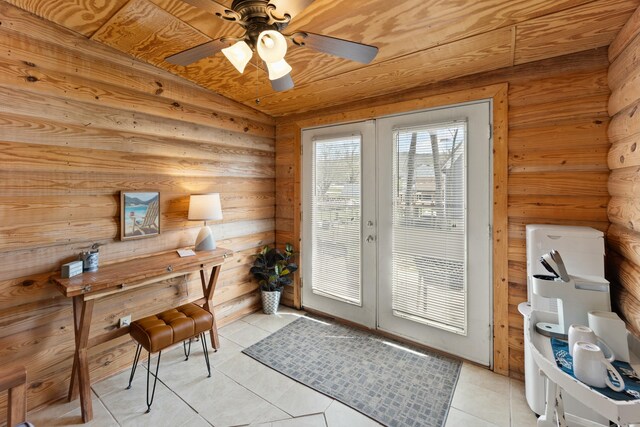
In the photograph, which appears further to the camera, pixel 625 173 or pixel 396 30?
pixel 396 30

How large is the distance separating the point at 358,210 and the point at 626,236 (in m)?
1.96

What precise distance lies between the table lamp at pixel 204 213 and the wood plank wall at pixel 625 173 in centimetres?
292

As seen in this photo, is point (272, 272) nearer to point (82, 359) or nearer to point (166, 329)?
point (166, 329)

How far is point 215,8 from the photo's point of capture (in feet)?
4.08

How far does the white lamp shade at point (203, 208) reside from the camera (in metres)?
2.67

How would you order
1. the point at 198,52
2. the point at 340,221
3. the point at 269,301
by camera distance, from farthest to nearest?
the point at 269,301, the point at 340,221, the point at 198,52

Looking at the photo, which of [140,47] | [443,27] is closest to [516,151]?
[443,27]

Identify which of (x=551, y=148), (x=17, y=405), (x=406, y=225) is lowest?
(x=17, y=405)

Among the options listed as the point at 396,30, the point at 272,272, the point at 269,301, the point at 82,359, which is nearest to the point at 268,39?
the point at 396,30

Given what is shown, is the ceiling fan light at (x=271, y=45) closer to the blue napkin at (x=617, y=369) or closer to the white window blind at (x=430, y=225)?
the white window blind at (x=430, y=225)

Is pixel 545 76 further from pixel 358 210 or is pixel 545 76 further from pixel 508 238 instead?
pixel 358 210

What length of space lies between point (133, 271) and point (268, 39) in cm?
187

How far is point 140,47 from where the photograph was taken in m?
2.26

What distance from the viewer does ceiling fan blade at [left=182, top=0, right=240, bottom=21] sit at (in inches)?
47.0
